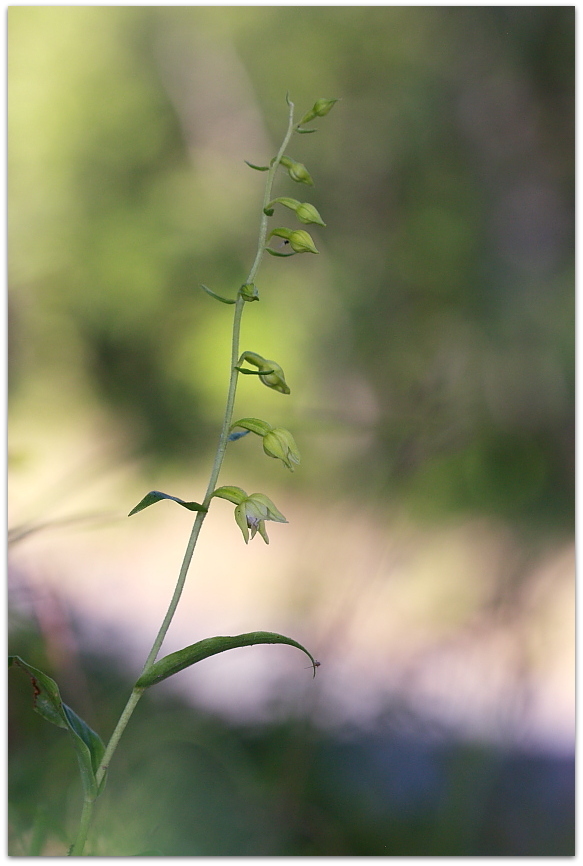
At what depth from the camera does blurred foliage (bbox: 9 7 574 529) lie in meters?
1.51

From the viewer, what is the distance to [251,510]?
40cm

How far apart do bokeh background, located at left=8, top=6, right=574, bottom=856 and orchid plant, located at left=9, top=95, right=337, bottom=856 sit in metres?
0.40

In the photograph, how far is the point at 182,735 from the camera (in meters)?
0.87

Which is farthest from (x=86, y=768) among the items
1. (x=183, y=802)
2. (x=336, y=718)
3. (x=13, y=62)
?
(x=13, y=62)

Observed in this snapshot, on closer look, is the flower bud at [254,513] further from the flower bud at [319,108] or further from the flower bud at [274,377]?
the flower bud at [319,108]

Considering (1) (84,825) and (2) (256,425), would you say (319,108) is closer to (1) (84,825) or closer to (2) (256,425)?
(2) (256,425)

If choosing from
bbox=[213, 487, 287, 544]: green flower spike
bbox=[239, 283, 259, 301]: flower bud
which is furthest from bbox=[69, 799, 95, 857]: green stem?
bbox=[239, 283, 259, 301]: flower bud

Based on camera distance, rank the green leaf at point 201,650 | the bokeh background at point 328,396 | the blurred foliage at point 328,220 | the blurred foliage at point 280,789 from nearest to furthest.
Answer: the green leaf at point 201,650
the blurred foliage at point 280,789
the bokeh background at point 328,396
the blurred foliage at point 328,220

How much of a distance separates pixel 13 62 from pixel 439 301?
3.17 ft

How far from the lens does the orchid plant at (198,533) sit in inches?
13.1

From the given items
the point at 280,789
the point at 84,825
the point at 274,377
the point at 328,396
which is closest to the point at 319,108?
the point at 274,377

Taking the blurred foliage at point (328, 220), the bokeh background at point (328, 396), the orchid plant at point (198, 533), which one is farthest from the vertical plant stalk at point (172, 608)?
the blurred foliage at point (328, 220)

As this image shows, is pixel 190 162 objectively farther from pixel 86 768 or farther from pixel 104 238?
pixel 86 768

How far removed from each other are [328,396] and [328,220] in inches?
16.1
